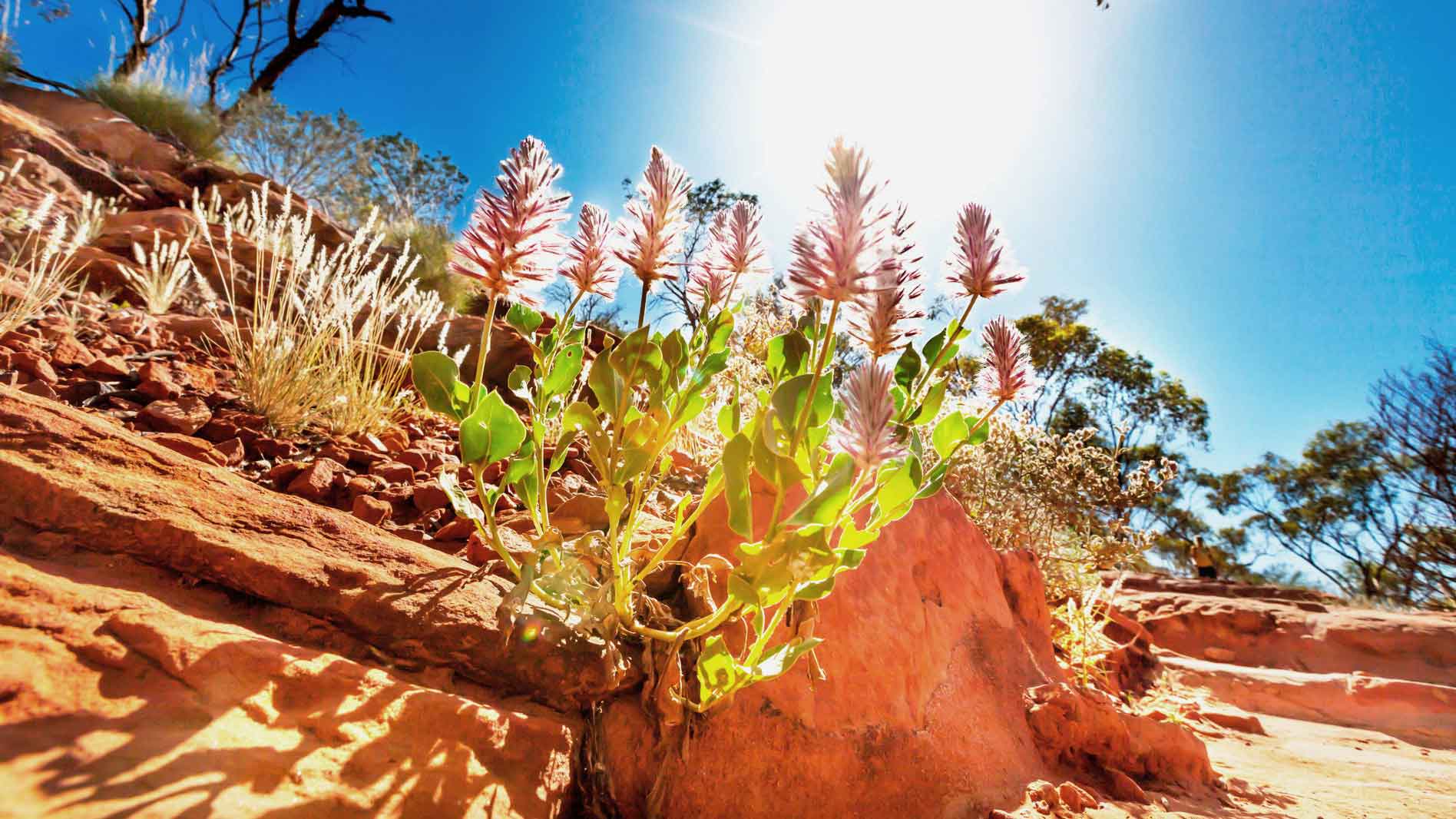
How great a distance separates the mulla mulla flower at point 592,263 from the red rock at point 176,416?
1866 mm

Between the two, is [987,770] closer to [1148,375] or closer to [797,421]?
[797,421]

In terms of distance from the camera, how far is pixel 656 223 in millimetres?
1291

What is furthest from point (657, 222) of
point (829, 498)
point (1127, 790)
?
point (1127, 790)

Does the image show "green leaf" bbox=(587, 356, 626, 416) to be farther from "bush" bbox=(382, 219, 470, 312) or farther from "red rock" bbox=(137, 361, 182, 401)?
"bush" bbox=(382, 219, 470, 312)

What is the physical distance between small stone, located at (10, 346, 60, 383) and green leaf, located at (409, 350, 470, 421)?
211 centimetres

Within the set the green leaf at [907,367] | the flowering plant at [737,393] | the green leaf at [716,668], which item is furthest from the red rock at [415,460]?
the green leaf at [907,367]

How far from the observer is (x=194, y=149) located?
10.0 meters

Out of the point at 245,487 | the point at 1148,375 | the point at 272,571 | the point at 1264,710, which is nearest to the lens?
the point at 272,571

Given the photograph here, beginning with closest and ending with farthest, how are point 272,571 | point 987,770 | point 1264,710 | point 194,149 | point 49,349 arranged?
1. point 272,571
2. point 987,770
3. point 49,349
4. point 1264,710
5. point 194,149

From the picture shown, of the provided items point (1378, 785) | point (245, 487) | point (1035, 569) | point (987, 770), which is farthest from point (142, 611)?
point (1378, 785)

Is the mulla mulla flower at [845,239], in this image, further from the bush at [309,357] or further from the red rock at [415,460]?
the bush at [309,357]

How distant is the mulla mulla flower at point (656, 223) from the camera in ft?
4.25

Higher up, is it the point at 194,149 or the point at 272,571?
the point at 194,149

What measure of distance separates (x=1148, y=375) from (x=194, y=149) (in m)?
24.3
